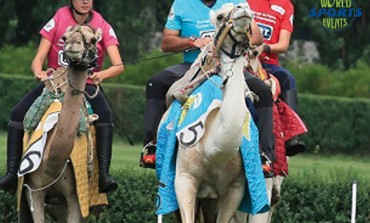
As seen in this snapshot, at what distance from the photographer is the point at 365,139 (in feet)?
111

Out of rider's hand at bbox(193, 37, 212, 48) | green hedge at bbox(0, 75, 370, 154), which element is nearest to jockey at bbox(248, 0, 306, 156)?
rider's hand at bbox(193, 37, 212, 48)

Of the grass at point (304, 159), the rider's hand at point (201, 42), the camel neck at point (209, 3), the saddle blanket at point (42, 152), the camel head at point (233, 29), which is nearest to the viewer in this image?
the camel head at point (233, 29)

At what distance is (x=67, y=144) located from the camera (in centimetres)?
1491

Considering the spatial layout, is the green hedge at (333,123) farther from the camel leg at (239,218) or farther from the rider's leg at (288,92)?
the camel leg at (239,218)

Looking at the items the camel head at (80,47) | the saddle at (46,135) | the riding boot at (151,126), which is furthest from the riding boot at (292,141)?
the camel head at (80,47)

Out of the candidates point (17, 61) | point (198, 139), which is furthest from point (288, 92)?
point (17, 61)

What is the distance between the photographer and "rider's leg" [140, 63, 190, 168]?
613 inches

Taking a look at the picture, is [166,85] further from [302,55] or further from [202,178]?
[302,55]

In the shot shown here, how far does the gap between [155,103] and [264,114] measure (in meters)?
1.09

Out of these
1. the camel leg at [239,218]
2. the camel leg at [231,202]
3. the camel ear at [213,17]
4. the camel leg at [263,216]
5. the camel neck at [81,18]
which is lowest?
the camel leg at [239,218]

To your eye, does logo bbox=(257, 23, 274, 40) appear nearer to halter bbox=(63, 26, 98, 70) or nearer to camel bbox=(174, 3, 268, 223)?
camel bbox=(174, 3, 268, 223)

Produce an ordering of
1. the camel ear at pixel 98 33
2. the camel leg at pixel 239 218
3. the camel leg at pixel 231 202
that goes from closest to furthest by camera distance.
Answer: the camel leg at pixel 231 202
the camel ear at pixel 98 33
the camel leg at pixel 239 218

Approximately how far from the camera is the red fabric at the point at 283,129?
15992 millimetres

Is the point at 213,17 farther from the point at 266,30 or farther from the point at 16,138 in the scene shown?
the point at 16,138
